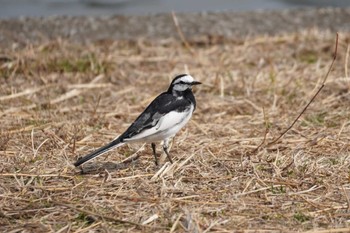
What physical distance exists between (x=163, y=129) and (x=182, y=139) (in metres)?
0.89

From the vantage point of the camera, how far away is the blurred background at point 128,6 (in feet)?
39.2

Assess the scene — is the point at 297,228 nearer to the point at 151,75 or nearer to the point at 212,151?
the point at 212,151

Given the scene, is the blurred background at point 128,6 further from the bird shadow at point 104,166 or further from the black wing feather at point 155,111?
the bird shadow at point 104,166

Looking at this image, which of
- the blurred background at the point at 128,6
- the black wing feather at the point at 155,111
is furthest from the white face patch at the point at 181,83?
the blurred background at the point at 128,6

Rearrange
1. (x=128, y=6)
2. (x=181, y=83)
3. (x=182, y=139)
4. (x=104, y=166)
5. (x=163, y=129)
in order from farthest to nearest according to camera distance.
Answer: (x=128, y=6) → (x=182, y=139) → (x=181, y=83) → (x=104, y=166) → (x=163, y=129)

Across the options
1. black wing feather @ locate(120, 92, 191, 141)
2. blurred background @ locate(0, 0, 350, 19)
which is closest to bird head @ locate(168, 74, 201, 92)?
black wing feather @ locate(120, 92, 191, 141)

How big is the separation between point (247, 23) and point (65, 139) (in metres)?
5.20

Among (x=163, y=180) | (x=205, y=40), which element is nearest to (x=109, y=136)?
(x=163, y=180)

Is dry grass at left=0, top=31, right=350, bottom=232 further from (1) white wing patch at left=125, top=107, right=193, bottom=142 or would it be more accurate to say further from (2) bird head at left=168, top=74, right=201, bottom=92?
(2) bird head at left=168, top=74, right=201, bottom=92

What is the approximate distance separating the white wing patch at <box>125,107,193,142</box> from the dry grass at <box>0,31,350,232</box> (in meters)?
0.23

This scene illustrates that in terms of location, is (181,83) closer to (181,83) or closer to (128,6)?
(181,83)

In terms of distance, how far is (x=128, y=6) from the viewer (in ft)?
40.9

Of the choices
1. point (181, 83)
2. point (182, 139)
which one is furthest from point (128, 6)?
point (181, 83)

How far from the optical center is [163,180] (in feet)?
18.5
